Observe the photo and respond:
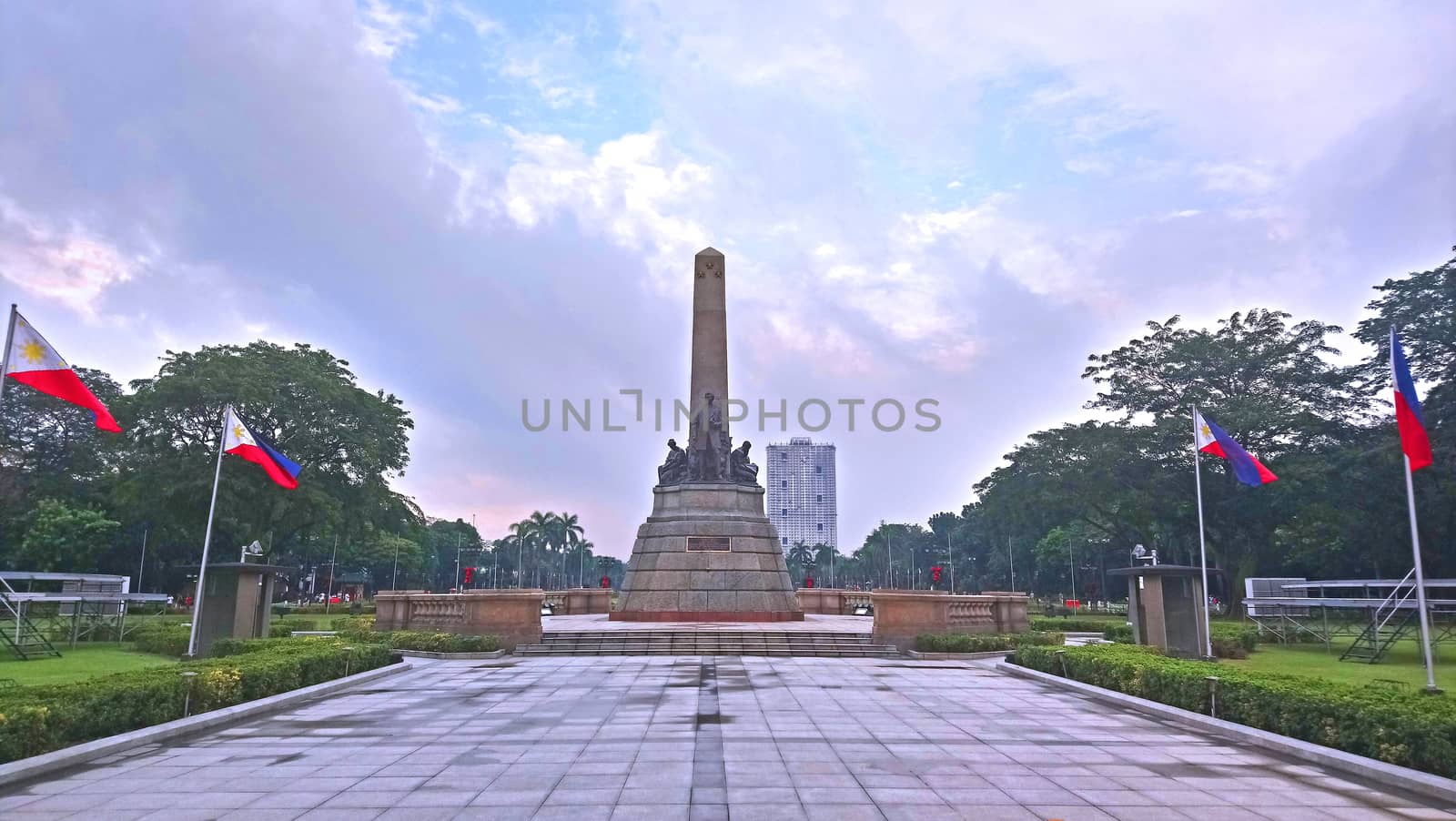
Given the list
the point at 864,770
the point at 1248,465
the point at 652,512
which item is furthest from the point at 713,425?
the point at 864,770

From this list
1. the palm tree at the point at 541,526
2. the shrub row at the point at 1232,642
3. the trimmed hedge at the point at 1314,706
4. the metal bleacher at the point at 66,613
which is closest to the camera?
the trimmed hedge at the point at 1314,706

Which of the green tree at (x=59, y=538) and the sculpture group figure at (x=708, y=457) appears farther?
the green tree at (x=59, y=538)

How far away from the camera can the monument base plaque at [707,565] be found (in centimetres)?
2777

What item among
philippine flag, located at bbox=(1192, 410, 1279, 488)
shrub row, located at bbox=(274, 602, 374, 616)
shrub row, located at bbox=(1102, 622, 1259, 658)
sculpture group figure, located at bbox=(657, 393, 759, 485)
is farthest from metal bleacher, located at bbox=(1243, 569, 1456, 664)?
shrub row, located at bbox=(274, 602, 374, 616)

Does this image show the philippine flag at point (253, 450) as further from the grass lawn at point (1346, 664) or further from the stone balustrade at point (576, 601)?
the grass lawn at point (1346, 664)

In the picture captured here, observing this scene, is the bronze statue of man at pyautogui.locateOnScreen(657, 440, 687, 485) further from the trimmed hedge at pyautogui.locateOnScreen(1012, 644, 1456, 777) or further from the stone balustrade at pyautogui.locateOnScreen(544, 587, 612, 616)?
the trimmed hedge at pyautogui.locateOnScreen(1012, 644, 1456, 777)

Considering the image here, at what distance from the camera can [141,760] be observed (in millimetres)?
9125

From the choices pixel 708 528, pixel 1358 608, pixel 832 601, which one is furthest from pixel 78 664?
pixel 1358 608

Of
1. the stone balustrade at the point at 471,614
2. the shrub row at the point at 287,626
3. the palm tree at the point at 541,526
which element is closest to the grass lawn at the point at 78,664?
the shrub row at the point at 287,626

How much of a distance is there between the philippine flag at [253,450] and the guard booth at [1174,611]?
2041cm

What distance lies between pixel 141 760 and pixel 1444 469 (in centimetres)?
4429

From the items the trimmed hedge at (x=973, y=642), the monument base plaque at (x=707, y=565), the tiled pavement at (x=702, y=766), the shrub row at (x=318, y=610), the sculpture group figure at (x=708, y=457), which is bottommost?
the shrub row at (x=318, y=610)

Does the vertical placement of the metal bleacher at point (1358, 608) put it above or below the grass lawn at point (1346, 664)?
above

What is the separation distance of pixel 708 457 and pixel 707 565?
4.39 metres
